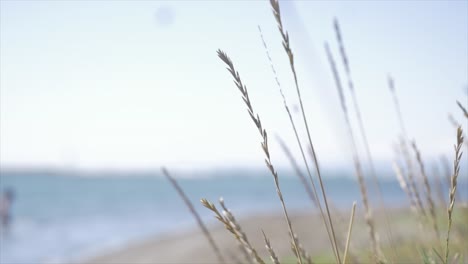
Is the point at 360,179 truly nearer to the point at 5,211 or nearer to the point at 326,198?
the point at 326,198

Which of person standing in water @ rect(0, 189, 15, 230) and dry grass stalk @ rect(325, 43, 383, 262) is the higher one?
person standing in water @ rect(0, 189, 15, 230)

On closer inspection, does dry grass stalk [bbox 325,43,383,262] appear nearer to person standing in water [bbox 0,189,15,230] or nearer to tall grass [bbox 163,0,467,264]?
tall grass [bbox 163,0,467,264]

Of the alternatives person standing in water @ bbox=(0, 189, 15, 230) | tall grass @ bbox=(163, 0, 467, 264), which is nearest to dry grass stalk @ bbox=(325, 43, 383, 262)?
tall grass @ bbox=(163, 0, 467, 264)

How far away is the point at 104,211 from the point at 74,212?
1788 millimetres

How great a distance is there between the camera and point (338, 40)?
172cm

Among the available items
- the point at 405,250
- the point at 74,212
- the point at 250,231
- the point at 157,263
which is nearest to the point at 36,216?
the point at 74,212

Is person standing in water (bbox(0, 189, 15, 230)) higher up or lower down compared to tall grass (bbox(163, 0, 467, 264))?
higher up

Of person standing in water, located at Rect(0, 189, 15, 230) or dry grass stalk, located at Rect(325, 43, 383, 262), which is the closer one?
dry grass stalk, located at Rect(325, 43, 383, 262)

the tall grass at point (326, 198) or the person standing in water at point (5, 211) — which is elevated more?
the person standing in water at point (5, 211)

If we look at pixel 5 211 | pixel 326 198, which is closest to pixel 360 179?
pixel 326 198

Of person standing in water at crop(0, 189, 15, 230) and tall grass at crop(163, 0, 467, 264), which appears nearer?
tall grass at crop(163, 0, 467, 264)

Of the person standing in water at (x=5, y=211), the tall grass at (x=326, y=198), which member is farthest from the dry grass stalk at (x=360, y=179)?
the person standing in water at (x=5, y=211)

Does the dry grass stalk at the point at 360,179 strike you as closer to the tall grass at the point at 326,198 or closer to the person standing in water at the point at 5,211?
the tall grass at the point at 326,198

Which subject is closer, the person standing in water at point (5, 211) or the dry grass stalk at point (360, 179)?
the dry grass stalk at point (360, 179)
